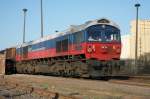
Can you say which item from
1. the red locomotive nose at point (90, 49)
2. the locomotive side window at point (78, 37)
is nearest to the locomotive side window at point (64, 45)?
the locomotive side window at point (78, 37)

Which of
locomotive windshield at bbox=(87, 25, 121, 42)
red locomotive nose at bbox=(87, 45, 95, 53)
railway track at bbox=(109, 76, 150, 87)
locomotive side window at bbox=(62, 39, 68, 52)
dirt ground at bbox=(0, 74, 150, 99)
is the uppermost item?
locomotive windshield at bbox=(87, 25, 121, 42)

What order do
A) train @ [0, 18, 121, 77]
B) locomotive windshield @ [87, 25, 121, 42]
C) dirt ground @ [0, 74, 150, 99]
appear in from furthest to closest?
locomotive windshield @ [87, 25, 121, 42]
train @ [0, 18, 121, 77]
dirt ground @ [0, 74, 150, 99]

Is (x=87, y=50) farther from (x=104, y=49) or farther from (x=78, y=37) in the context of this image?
(x=78, y=37)

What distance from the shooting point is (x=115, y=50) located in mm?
24562

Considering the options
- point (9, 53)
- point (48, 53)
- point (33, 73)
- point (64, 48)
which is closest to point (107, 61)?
point (64, 48)

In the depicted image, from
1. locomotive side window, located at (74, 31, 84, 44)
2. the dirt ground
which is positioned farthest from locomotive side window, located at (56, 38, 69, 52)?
the dirt ground

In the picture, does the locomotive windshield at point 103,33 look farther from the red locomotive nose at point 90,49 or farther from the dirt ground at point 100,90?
the dirt ground at point 100,90

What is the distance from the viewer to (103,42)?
24391mm

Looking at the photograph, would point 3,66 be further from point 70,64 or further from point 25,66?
point 70,64

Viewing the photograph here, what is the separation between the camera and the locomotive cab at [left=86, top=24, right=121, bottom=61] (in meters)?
24.1

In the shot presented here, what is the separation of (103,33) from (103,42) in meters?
0.68

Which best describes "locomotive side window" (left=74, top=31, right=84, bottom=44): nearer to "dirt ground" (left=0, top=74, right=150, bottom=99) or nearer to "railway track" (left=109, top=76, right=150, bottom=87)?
"railway track" (left=109, top=76, right=150, bottom=87)

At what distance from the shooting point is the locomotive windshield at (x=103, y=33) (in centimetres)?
2439

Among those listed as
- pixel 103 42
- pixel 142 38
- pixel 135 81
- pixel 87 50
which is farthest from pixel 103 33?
pixel 142 38
